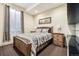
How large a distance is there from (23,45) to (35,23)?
434 mm

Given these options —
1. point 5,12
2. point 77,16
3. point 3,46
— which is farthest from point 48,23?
point 3,46

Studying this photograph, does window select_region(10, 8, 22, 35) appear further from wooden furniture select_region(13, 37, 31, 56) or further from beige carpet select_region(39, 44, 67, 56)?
beige carpet select_region(39, 44, 67, 56)

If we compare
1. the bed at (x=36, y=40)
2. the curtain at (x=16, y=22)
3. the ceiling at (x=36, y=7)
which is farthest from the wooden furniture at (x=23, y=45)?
the ceiling at (x=36, y=7)

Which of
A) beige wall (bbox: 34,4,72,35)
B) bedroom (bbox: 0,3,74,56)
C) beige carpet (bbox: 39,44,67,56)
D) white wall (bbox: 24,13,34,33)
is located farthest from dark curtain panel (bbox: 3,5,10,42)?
beige carpet (bbox: 39,44,67,56)

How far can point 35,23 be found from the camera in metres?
1.46

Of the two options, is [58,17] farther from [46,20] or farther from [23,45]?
[23,45]

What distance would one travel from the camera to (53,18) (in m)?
1.40

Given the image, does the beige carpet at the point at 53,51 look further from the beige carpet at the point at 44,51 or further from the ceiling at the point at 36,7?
the ceiling at the point at 36,7

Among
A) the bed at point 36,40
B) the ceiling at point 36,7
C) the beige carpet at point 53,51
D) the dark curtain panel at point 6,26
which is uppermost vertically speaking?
the ceiling at point 36,7

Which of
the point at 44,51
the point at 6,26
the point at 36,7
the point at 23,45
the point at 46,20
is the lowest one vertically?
the point at 44,51

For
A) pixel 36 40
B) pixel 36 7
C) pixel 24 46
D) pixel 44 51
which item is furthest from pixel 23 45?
pixel 36 7

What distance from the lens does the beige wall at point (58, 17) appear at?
1.32 m

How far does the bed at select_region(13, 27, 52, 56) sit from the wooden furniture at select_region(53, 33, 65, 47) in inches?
3.3

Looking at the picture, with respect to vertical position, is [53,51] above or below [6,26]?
below
